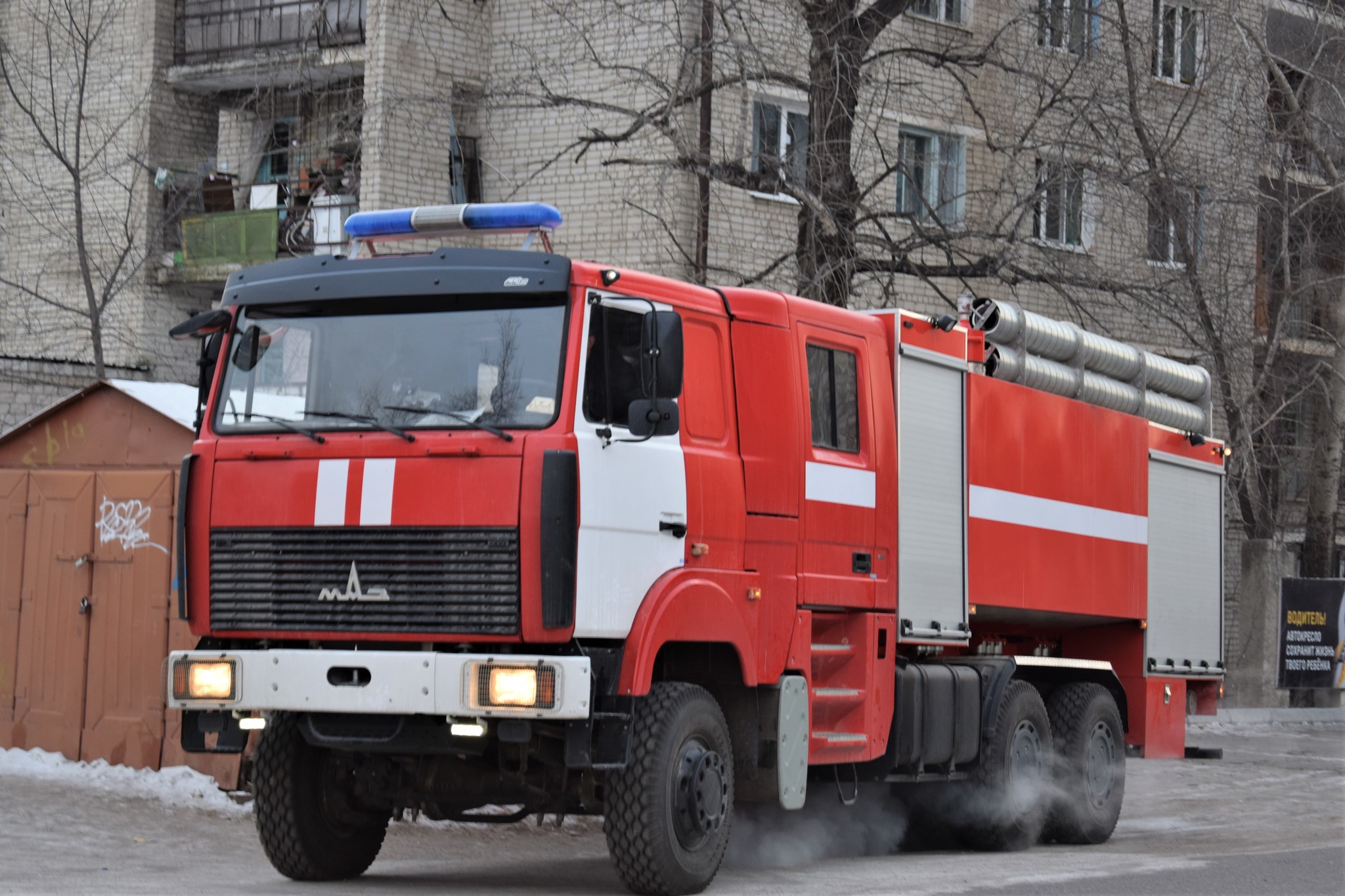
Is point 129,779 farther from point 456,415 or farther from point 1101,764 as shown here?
point 1101,764

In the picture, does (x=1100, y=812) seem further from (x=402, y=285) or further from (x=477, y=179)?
(x=477, y=179)

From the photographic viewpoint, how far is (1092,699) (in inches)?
496

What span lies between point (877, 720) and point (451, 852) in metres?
2.77

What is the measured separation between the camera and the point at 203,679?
8.52 m

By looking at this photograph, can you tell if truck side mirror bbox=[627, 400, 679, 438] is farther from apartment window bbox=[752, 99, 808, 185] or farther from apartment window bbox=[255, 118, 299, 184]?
apartment window bbox=[255, 118, 299, 184]

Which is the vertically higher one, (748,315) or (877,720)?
(748,315)

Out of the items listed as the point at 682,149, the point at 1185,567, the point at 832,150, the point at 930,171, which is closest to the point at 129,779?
the point at 682,149

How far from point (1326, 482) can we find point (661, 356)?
2195 cm

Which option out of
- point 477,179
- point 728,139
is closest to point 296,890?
point 728,139

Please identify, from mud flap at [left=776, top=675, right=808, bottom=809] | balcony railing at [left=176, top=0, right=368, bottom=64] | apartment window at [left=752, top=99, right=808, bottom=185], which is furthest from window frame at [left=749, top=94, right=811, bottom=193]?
mud flap at [left=776, top=675, right=808, bottom=809]

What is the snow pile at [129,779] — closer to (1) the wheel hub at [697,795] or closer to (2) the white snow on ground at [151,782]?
(2) the white snow on ground at [151,782]

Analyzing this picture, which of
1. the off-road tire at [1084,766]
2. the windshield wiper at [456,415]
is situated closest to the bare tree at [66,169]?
the off-road tire at [1084,766]

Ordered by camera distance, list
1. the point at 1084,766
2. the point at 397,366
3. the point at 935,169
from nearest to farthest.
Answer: the point at 397,366 → the point at 1084,766 → the point at 935,169

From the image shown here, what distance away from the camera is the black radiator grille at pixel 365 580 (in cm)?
801
